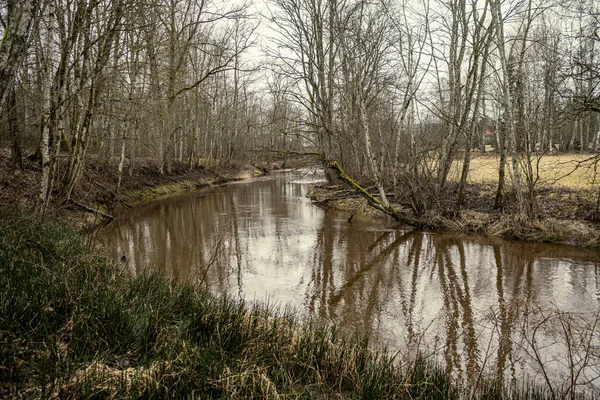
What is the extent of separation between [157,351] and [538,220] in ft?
38.0

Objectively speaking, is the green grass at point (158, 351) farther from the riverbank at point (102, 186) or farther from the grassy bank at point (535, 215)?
the grassy bank at point (535, 215)

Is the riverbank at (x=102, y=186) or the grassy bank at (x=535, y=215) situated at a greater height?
the riverbank at (x=102, y=186)

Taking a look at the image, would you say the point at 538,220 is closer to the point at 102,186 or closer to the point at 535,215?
the point at 535,215

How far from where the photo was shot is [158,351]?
364cm

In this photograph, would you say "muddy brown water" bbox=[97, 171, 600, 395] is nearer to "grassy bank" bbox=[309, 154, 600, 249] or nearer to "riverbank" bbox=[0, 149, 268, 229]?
"grassy bank" bbox=[309, 154, 600, 249]

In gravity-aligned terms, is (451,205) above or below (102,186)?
below

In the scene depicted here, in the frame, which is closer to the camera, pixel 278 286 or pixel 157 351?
pixel 157 351

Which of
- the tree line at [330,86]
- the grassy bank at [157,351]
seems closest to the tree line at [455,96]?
the tree line at [330,86]

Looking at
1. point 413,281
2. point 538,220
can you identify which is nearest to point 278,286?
point 413,281

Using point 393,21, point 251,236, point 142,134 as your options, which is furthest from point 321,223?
point 142,134

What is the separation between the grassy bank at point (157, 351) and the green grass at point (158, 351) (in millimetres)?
11

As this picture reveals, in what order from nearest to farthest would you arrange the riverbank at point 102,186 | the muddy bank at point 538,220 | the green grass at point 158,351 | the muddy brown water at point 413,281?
1. the green grass at point 158,351
2. the muddy brown water at point 413,281
3. the muddy bank at point 538,220
4. the riverbank at point 102,186

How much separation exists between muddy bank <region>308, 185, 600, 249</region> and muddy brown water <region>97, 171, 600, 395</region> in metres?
0.52

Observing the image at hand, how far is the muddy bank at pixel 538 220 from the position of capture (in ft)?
34.6
